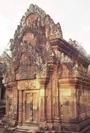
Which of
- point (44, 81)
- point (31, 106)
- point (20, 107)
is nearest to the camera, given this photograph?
point (44, 81)

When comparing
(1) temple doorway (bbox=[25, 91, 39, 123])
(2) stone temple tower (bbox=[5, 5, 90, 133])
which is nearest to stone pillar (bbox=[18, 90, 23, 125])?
(2) stone temple tower (bbox=[5, 5, 90, 133])

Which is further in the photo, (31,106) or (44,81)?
(31,106)

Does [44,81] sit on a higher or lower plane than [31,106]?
higher

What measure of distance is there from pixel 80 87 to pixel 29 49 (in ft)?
12.4

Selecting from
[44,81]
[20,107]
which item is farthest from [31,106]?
[44,81]

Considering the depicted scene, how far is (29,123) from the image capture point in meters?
12.8

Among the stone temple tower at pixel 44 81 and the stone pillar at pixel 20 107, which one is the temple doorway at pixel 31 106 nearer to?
the stone temple tower at pixel 44 81

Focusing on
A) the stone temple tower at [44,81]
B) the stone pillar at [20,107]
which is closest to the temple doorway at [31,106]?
the stone temple tower at [44,81]

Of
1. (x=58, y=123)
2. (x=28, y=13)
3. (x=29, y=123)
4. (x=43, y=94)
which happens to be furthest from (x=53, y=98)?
(x=28, y=13)

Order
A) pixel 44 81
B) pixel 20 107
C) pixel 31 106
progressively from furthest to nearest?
pixel 20 107 < pixel 31 106 < pixel 44 81

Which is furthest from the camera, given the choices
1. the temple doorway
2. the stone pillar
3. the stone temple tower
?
the stone pillar

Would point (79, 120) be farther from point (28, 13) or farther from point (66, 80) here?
point (28, 13)

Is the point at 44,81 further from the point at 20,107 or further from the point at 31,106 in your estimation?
the point at 20,107

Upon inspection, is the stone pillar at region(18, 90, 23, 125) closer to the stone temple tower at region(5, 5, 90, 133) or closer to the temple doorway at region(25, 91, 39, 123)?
the stone temple tower at region(5, 5, 90, 133)
